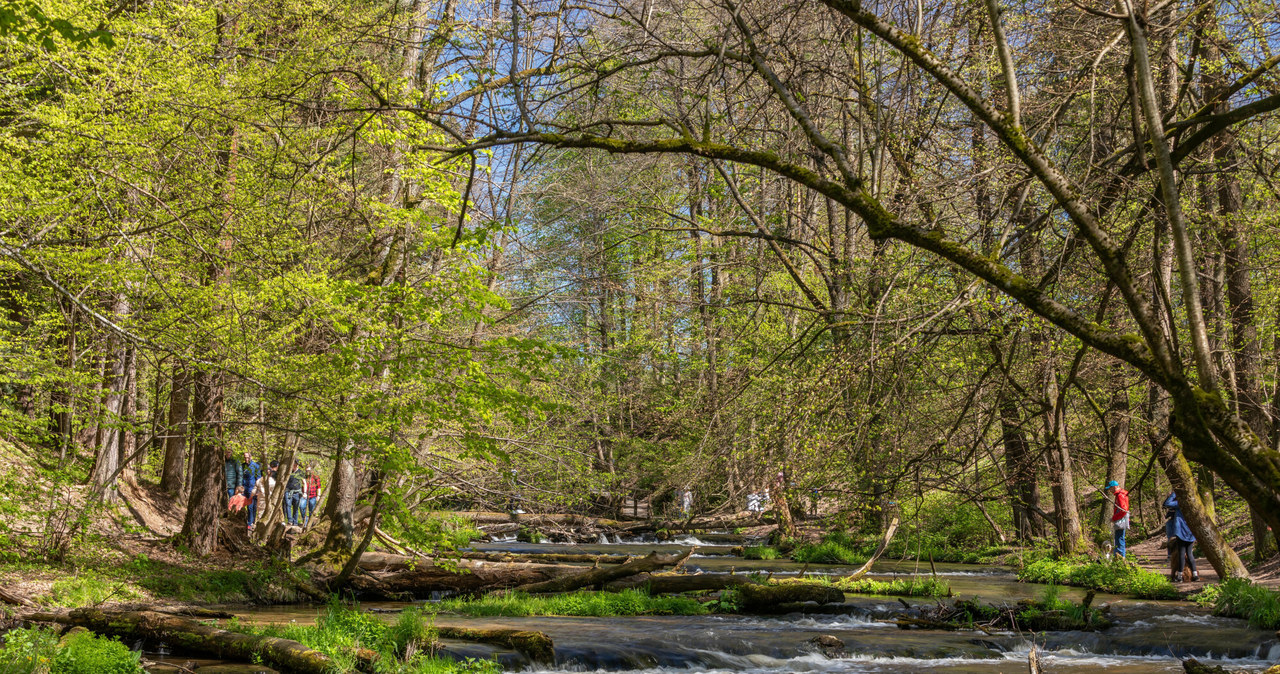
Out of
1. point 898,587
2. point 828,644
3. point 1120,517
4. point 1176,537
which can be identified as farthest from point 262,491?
point 1176,537

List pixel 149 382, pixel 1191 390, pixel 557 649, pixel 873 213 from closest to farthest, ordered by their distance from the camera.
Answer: pixel 1191 390, pixel 873 213, pixel 557 649, pixel 149 382

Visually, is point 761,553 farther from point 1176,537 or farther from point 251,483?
point 251,483

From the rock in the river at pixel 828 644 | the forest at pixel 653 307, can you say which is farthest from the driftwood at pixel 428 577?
the rock in the river at pixel 828 644

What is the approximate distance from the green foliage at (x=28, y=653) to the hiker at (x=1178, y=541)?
49.7 ft

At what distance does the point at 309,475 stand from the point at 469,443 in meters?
14.3

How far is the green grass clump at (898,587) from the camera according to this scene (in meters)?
14.2

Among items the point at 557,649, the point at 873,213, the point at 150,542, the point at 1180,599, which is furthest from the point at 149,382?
the point at 1180,599

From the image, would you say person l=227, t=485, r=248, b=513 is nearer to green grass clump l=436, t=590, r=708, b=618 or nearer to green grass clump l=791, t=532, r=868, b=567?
green grass clump l=436, t=590, r=708, b=618

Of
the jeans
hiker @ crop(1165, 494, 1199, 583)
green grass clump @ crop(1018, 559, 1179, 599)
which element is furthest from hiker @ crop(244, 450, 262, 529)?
hiker @ crop(1165, 494, 1199, 583)

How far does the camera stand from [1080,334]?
434 centimetres

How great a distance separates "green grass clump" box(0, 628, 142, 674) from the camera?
6.62 m

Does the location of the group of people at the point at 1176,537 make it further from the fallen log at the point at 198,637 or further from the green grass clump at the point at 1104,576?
the fallen log at the point at 198,637

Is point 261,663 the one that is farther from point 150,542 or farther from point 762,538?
point 762,538

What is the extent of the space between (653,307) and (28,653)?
14.0 metres
